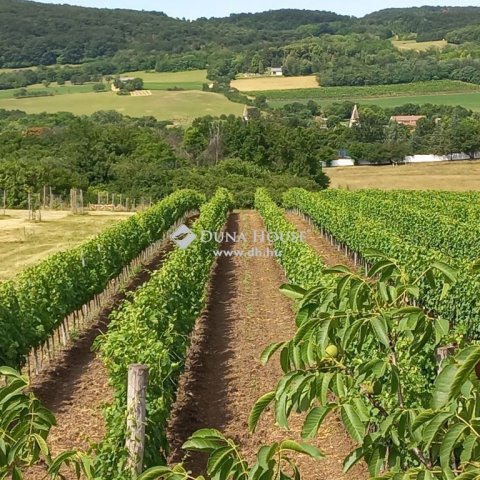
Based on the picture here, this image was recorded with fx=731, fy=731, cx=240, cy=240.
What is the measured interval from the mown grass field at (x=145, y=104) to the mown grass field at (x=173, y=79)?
39.7 feet

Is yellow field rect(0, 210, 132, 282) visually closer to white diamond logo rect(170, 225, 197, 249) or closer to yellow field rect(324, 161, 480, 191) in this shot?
white diamond logo rect(170, 225, 197, 249)

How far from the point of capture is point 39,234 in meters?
32.3

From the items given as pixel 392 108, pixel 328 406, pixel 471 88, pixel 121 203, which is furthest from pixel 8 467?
pixel 471 88

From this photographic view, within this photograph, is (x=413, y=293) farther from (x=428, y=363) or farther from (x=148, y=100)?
(x=148, y=100)

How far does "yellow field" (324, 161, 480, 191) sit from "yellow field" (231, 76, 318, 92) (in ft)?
212

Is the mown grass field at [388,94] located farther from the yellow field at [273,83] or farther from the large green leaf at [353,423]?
the large green leaf at [353,423]

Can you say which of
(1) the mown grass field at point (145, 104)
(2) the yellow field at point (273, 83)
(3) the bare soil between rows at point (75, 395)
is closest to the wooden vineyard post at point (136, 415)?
(3) the bare soil between rows at point (75, 395)

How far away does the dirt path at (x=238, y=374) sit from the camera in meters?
8.80

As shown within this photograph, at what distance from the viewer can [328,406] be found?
8.27ft

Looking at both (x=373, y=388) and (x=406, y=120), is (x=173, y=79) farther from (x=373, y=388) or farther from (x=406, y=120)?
(x=373, y=388)

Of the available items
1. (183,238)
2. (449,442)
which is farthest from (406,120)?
(449,442)

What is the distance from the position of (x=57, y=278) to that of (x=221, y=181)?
140ft

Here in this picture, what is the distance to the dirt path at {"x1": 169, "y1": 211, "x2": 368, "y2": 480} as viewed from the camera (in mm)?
8805

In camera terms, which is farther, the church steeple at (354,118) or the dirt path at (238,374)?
the church steeple at (354,118)
